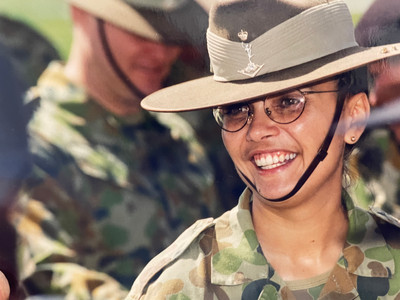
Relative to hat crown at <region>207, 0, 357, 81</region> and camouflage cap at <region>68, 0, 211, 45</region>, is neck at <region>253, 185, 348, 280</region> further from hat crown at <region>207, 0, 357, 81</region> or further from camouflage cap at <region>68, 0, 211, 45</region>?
camouflage cap at <region>68, 0, 211, 45</region>

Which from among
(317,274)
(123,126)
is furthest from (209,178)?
(317,274)

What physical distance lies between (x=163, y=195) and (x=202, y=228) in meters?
0.14

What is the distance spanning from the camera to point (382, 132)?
155cm

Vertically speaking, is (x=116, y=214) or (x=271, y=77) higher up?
(x=271, y=77)

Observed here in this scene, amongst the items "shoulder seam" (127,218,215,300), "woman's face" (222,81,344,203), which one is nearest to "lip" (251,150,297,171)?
"woman's face" (222,81,344,203)

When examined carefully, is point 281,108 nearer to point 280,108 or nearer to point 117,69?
point 280,108

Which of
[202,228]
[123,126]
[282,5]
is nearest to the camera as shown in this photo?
[282,5]

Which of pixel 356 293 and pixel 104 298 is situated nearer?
pixel 356 293

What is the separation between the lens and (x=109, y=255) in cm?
143

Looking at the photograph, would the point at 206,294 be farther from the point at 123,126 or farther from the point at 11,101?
the point at 11,101

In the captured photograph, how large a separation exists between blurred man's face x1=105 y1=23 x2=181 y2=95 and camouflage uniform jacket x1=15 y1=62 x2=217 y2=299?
0.28 feet

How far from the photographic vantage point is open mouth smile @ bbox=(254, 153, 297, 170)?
4.07 ft

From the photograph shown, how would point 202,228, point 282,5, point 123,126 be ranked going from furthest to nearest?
point 123,126 → point 202,228 → point 282,5

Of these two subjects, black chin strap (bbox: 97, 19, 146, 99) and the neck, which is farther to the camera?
black chin strap (bbox: 97, 19, 146, 99)
